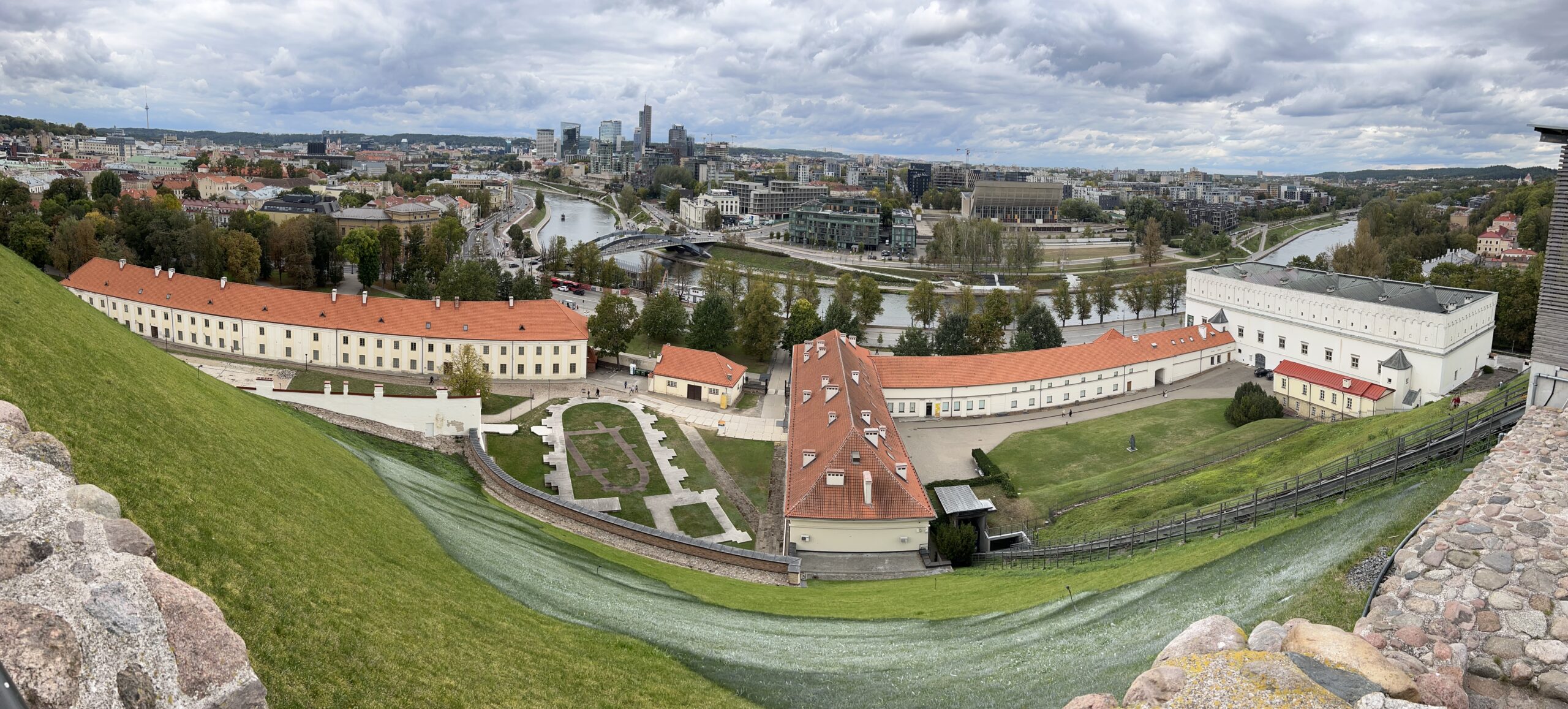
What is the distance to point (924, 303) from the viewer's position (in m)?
74.0

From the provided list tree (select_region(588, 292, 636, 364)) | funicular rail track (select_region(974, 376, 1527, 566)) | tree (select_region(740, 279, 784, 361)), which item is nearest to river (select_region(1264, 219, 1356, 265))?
tree (select_region(740, 279, 784, 361))

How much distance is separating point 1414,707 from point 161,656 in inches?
440

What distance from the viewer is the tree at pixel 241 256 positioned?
213 ft

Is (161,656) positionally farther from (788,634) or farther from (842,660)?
(788,634)

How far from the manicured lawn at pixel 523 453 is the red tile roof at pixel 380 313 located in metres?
10.00

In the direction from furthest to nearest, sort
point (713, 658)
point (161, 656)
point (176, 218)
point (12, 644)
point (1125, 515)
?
point (176, 218) → point (1125, 515) → point (713, 658) → point (161, 656) → point (12, 644)

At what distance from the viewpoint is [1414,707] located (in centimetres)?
845

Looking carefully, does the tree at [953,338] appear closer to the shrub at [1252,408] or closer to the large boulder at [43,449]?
the shrub at [1252,408]

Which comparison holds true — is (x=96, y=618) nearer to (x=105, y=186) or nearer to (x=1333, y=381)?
(x=1333, y=381)

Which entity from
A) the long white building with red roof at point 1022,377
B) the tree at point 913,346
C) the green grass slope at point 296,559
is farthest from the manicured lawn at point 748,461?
the tree at point 913,346

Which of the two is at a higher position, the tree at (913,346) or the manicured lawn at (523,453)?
the tree at (913,346)

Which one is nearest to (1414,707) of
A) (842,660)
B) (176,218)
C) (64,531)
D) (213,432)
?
(842,660)

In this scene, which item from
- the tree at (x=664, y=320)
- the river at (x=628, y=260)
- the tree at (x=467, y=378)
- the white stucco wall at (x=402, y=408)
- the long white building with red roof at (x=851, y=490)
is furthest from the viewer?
the river at (x=628, y=260)

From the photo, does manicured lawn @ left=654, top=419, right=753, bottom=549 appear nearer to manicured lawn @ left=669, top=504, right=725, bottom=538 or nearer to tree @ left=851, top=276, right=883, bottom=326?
manicured lawn @ left=669, top=504, right=725, bottom=538
